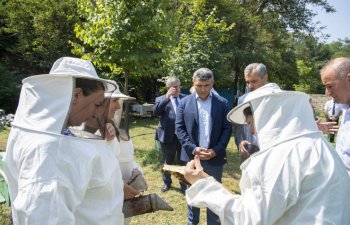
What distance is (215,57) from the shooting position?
38.6 feet

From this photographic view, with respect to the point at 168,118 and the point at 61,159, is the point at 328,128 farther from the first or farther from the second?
the point at 61,159

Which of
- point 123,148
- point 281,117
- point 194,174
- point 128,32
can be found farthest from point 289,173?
point 128,32

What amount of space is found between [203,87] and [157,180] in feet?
9.72

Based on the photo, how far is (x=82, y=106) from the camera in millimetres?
1945

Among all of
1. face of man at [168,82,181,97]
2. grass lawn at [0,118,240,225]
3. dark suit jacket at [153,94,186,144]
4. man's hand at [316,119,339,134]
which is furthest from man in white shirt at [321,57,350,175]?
dark suit jacket at [153,94,186,144]

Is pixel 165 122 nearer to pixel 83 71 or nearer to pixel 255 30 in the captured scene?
pixel 83 71

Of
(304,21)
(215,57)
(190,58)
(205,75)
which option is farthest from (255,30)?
(205,75)

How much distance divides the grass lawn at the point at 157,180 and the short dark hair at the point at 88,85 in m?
3.24

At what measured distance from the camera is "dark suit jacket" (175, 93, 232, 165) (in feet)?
14.3

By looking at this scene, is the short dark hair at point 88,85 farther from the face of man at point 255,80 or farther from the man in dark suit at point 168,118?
the man in dark suit at point 168,118

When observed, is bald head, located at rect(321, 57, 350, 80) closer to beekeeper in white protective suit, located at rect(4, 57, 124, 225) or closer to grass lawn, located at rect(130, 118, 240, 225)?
beekeeper in white protective suit, located at rect(4, 57, 124, 225)

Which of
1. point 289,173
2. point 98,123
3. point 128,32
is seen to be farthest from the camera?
point 128,32

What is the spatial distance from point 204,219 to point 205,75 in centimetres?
212

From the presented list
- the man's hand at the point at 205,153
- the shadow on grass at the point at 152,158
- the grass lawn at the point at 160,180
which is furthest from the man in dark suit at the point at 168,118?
the man's hand at the point at 205,153
